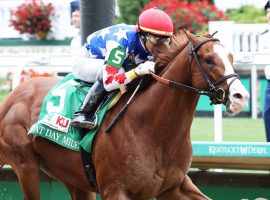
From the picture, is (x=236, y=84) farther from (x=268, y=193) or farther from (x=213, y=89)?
(x=268, y=193)

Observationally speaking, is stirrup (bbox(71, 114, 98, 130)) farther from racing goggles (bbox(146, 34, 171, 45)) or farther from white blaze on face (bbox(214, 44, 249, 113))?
white blaze on face (bbox(214, 44, 249, 113))

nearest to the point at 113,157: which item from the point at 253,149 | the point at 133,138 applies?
the point at 133,138

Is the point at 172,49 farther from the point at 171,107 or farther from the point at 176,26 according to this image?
the point at 176,26

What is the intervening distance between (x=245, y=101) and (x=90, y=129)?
4.12 ft

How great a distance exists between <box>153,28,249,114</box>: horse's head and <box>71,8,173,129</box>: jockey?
22 cm

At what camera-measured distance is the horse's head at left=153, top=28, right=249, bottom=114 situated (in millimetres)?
4590

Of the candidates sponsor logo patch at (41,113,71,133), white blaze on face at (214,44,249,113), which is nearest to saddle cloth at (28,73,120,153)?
sponsor logo patch at (41,113,71,133)

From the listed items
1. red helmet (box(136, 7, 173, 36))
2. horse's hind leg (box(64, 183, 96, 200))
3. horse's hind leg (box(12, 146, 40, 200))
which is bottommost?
horse's hind leg (box(64, 183, 96, 200))

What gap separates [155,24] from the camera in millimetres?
5160

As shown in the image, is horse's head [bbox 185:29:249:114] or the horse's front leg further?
the horse's front leg

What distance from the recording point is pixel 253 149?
6.10m

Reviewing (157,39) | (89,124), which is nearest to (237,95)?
(157,39)

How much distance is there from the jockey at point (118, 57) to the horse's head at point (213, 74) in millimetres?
222

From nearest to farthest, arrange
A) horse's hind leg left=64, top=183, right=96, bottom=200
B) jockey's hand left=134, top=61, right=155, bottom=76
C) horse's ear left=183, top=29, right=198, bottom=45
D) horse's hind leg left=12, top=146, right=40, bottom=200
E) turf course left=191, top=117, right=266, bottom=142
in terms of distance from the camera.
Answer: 1. horse's ear left=183, top=29, right=198, bottom=45
2. jockey's hand left=134, top=61, right=155, bottom=76
3. horse's hind leg left=12, top=146, right=40, bottom=200
4. horse's hind leg left=64, top=183, right=96, bottom=200
5. turf course left=191, top=117, right=266, bottom=142
